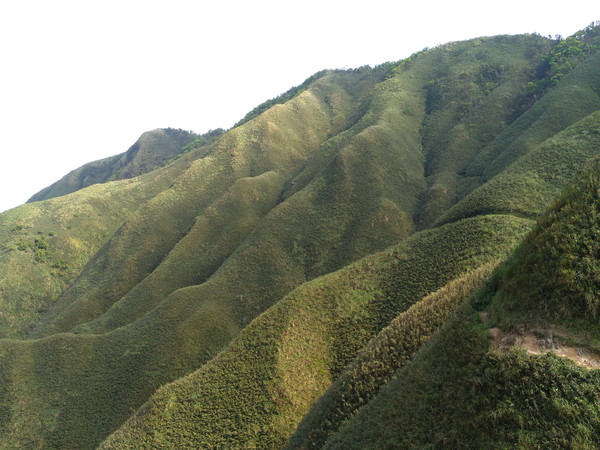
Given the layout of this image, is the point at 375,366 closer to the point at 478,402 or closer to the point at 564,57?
the point at 478,402

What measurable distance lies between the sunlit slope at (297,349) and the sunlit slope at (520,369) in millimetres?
9041

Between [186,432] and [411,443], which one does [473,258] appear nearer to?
[411,443]

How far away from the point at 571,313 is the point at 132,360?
5618cm

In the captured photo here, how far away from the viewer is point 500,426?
1205 centimetres

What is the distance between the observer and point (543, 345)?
13375mm

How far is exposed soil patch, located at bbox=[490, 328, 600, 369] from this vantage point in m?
12.2

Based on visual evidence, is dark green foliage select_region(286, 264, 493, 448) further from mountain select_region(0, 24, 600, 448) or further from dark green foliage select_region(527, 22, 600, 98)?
dark green foliage select_region(527, 22, 600, 98)

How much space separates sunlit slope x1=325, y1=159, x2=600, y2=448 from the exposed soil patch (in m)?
0.18

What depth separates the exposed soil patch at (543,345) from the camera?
12180mm

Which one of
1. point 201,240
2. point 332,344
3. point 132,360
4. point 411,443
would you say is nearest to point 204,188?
point 201,240

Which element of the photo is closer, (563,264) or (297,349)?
(563,264)

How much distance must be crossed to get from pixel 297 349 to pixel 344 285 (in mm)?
11834

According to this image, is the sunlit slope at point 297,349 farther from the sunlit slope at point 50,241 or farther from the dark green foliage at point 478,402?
the sunlit slope at point 50,241

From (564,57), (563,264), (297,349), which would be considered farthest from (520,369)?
(564,57)
